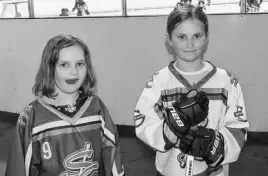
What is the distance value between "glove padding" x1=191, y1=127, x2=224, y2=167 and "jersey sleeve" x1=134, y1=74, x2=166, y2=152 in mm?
176

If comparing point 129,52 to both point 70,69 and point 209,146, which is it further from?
point 209,146

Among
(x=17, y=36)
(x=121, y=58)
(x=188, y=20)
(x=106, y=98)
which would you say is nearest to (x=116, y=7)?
(x=121, y=58)

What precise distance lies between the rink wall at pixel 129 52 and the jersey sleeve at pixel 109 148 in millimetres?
1949

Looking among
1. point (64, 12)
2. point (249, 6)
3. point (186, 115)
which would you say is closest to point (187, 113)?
point (186, 115)

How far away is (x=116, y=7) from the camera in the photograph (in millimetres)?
3650

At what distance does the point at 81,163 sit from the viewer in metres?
1.45

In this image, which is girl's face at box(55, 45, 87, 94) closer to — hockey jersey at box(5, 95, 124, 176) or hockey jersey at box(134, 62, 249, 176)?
hockey jersey at box(5, 95, 124, 176)

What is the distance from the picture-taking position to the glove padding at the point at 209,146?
1299mm

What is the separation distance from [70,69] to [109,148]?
0.43 metres

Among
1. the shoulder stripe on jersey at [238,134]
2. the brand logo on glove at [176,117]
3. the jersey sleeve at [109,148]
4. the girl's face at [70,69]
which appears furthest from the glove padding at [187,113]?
the girl's face at [70,69]

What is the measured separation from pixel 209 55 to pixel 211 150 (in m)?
2.10

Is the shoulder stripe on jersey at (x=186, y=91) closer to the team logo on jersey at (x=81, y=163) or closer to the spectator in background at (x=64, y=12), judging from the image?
the team logo on jersey at (x=81, y=163)

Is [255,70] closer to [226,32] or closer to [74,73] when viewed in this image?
[226,32]

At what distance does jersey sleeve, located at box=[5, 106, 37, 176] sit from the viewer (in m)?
1.40
